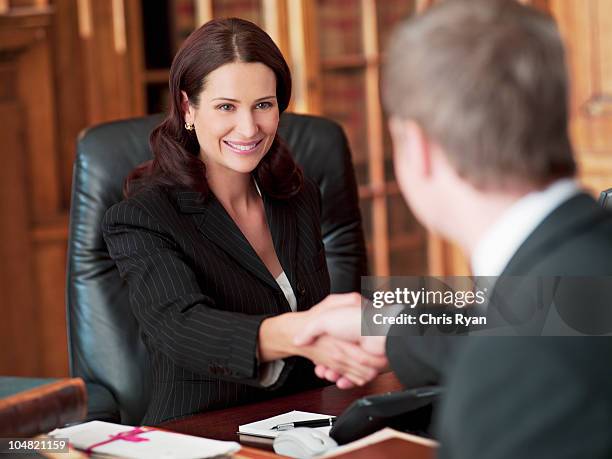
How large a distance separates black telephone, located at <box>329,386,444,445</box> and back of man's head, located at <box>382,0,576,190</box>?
20.7 inches

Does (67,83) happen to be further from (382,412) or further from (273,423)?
(382,412)

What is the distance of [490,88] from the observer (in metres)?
1.03

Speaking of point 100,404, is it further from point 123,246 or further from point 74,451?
point 74,451

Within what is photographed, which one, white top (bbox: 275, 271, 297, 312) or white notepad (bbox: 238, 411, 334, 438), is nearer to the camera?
white notepad (bbox: 238, 411, 334, 438)

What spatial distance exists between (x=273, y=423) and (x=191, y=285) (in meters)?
0.38

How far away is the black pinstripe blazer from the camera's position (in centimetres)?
192

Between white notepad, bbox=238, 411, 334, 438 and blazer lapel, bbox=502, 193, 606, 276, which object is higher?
blazer lapel, bbox=502, 193, 606, 276

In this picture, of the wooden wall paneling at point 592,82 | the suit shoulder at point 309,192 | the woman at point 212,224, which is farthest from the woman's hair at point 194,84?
the wooden wall paneling at point 592,82

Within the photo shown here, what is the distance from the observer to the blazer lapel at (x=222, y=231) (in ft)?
7.17

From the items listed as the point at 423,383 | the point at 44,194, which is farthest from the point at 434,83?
the point at 44,194

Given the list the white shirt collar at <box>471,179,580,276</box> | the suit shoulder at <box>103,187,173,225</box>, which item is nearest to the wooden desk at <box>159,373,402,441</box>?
the suit shoulder at <box>103,187,173,225</box>

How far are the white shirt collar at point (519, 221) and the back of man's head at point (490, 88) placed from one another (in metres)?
0.01

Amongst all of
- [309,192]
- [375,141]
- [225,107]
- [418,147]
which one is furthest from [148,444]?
[375,141]

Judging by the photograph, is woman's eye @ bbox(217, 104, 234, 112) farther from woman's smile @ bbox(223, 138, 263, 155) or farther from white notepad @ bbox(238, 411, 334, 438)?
white notepad @ bbox(238, 411, 334, 438)
